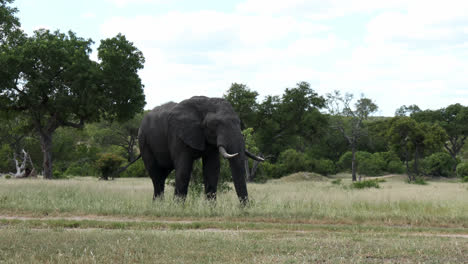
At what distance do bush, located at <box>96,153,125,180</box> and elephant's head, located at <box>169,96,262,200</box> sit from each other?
82.0ft

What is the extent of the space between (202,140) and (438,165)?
39.5 m

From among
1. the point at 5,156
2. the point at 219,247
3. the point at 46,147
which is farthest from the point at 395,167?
the point at 219,247

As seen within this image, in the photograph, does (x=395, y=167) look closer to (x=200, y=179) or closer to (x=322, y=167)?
(x=322, y=167)

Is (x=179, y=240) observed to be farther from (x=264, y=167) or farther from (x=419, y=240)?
(x=264, y=167)

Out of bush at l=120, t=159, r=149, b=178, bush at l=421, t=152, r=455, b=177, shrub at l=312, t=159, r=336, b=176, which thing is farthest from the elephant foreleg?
bush at l=421, t=152, r=455, b=177

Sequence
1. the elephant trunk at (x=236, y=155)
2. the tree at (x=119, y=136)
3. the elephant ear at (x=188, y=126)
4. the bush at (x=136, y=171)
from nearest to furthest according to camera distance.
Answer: the elephant trunk at (x=236, y=155)
the elephant ear at (x=188, y=126)
the bush at (x=136, y=171)
the tree at (x=119, y=136)

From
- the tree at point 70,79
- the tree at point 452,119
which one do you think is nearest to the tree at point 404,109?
the tree at point 452,119

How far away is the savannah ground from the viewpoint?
7.94 m

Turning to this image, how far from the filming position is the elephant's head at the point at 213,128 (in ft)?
46.9

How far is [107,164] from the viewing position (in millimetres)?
39719

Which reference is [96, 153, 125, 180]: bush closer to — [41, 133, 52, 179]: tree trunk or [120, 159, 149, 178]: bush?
[41, 133, 52, 179]: tree trunk

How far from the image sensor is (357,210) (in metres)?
14.3

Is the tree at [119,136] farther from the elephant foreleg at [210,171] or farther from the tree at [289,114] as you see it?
the elephant foreleg at [210,171]

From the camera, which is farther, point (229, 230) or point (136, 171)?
point (136, 171)
